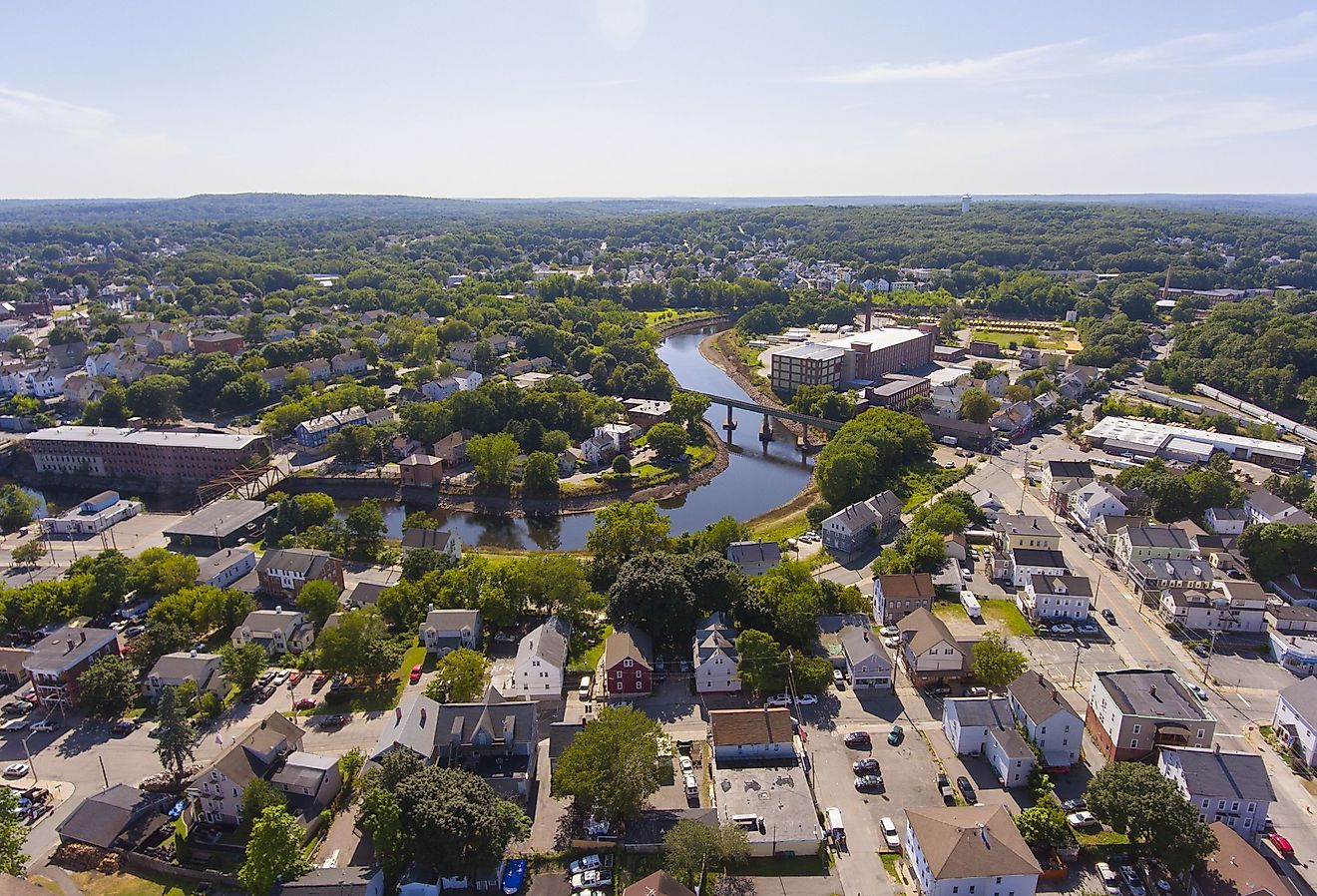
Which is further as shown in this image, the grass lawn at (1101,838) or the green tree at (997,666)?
the green tree at (997,666)

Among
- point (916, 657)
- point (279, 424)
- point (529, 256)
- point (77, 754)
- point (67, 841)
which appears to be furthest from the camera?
point (529, 256)

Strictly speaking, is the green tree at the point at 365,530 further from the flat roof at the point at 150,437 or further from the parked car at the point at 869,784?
the parked car at the point at 869,784

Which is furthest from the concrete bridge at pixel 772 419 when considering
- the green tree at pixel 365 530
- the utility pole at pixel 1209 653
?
the green tree at pixel 365 530

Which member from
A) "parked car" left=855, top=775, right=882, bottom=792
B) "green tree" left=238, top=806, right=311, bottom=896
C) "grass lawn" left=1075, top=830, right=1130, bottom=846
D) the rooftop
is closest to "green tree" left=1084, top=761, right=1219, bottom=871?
"grass lawn" left=1075, top=830, right=1130, bottom=846

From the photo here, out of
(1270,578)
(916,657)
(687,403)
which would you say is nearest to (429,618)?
(916,657)

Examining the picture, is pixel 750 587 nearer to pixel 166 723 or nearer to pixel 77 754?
pixel 166 723

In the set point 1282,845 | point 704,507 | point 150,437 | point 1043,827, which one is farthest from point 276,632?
point 1282,845
